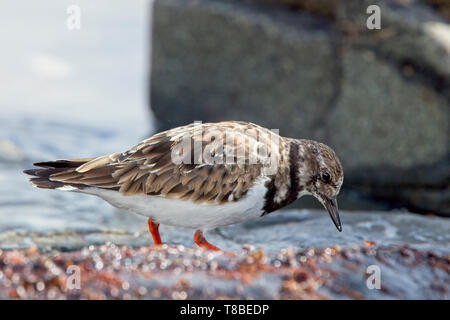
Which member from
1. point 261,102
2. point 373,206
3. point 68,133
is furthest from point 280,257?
point 68,133

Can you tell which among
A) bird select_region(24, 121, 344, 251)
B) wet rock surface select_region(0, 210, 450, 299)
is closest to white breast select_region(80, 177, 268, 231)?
bird select_region(24, 121, 344, 251)

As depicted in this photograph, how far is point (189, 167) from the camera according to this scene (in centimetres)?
414

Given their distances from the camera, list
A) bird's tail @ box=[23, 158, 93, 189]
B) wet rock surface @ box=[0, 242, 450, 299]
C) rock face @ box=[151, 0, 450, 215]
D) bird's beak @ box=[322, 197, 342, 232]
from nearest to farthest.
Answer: wet rock surface @ box=[0, 242, 450, 299], bird's tail @ box=[23, 158, 93, 189], bird's beak @ box=[322, 197, 342, 232], rock face @ box=[151, 0, 450, 215]

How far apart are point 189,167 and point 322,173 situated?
0.97 metres

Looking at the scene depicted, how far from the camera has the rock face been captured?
22.6ft

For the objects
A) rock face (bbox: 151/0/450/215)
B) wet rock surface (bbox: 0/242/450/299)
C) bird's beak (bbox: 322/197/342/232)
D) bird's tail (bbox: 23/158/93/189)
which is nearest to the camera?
wet rock surface (bbox: 0/242/450/299)

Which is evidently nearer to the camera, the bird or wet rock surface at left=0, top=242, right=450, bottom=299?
wet rock surface at left=0, top=242, right=450, bottom=299

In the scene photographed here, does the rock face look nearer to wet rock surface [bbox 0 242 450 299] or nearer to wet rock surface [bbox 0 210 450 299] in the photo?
wet rock surface [bbox 0 210 450 299]

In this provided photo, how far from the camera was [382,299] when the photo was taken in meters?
3.11

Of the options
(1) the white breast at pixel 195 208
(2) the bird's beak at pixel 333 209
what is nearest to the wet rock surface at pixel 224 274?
(1) the white breast at pixel 195 208

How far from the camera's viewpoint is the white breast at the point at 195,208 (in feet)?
13.2

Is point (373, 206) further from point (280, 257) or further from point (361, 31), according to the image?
point (280, 257)

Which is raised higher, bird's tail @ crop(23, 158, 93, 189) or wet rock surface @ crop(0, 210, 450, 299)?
bird's tail @ crop(23, 158, 93, 189)
